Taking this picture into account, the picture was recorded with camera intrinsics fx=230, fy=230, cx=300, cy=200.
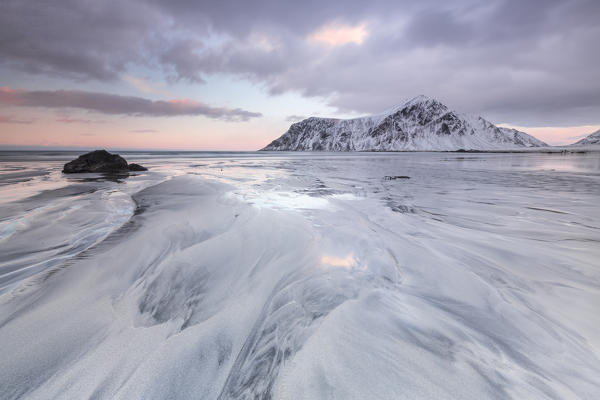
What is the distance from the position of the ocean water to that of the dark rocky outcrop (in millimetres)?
14603

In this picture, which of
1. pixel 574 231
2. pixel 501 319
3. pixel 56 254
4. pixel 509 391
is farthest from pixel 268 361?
pixel 574 231

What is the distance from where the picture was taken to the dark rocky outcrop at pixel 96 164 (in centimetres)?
1554

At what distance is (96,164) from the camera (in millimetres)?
16188

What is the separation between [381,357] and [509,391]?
0.72 meters

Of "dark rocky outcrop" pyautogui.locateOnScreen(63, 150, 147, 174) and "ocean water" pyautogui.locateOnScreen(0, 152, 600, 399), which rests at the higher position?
"dark rocky outcrop" pyautogui.locateOnScreen(63, 150, 147, 174)

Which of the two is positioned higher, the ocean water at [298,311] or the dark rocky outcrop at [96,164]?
the dark rocky outcrop at [96,164]

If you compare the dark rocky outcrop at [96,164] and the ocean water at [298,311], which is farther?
the dark rocky outcrop at [96,164]

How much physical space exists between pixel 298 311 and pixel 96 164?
2038 centimetres

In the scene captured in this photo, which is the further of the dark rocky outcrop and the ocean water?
the dark rocky outcrop

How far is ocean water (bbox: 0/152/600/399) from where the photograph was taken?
1.43 metres

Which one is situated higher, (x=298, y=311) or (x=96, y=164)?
(x=96, y=164)

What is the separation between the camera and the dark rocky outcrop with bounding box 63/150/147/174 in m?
15.5

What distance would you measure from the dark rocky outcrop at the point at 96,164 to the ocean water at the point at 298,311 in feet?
47.9

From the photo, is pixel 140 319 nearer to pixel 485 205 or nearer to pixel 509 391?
pixel 509 391
